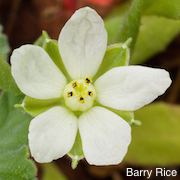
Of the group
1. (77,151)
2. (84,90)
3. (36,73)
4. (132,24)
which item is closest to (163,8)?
(132,24)

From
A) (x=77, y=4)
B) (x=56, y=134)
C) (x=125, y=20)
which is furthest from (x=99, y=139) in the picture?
(x=77, y=4)

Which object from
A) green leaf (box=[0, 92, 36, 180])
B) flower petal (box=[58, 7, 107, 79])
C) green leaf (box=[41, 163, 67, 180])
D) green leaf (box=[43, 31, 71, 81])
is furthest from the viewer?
green leaf (box=[41, 163, 67, 180])

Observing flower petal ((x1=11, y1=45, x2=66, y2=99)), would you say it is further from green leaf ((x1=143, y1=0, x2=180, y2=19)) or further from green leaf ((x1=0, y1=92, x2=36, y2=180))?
green leaf ((x1=143, y1=0, x2=180, y2=19))

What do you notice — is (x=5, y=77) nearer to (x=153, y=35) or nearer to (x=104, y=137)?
(x=104, y=137)

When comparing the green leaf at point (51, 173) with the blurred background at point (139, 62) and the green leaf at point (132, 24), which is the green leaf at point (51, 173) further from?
the green leaf at point (132, 24)

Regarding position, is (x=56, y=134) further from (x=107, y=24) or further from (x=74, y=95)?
(x=107, y=24)

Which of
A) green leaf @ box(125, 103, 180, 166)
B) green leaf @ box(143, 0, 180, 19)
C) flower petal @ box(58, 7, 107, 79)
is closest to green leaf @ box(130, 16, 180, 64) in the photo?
green leaf @ box(143, 0, 180, 19)
